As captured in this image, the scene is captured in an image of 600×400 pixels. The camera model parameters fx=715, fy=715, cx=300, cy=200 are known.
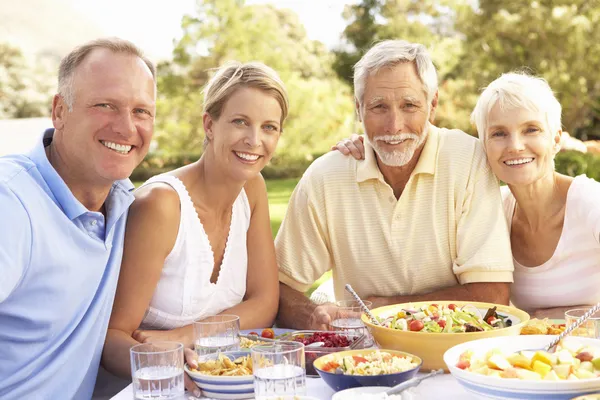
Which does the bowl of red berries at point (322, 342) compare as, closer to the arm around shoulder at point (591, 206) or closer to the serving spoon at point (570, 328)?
the serving spoon at point (570, 328)

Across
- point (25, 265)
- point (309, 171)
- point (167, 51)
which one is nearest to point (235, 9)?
point (167, 51)

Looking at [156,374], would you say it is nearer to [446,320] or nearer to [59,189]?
[59,189]

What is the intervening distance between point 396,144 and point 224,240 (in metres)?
0.86

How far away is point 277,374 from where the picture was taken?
5.96 ft

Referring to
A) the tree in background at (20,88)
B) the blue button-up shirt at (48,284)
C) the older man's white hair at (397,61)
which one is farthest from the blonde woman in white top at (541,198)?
the tree in background at (20,88)

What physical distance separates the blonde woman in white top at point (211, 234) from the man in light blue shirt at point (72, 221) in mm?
102

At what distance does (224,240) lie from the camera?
2895mm

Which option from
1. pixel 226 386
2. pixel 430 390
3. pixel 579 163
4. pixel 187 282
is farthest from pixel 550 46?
pixel 226 386

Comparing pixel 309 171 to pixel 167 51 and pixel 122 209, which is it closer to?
pixel 122 209

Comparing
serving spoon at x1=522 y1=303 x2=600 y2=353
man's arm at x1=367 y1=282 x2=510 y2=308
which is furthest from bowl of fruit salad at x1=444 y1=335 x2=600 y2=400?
man's arm at x1=367 y1=282 x2=510 y2=308

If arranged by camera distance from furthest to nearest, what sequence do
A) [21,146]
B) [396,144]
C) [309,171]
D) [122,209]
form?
[21,146] → [309,171] → [396,144] → [122,209]

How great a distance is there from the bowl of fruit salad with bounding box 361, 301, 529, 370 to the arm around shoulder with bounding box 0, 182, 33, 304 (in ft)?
3.46

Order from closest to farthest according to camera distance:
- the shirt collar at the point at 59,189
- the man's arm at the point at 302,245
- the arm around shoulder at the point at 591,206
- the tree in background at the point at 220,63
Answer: the shirt collar at the point at 59,189
the arm around shoulder at the point at 591,206
the man's arm at the point at 302,245
the tree in background at the point at 220,63

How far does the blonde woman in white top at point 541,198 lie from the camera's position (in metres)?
2.92
